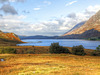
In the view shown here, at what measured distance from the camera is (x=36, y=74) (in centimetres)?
1409

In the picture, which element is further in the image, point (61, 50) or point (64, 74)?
point (61, 50)

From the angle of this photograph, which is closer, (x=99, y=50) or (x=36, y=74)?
(x=36, y=74)

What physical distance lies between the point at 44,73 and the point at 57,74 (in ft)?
6.36

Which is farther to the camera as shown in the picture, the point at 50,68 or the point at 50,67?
the point at 50,67

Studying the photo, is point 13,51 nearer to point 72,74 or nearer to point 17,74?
point 17,74

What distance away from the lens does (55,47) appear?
48.8 m

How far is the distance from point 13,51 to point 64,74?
41.7 metres

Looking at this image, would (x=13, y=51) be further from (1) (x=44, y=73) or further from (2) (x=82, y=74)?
(2) (x=82, y=74)

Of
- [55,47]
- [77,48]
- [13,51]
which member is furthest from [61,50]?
[13,51]

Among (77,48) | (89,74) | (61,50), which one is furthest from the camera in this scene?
(61,50)

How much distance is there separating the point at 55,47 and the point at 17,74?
35220 millimetres

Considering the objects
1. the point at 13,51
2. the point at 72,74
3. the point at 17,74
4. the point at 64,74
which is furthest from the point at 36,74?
the point at 13,51

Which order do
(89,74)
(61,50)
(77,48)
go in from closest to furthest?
1. (89,74)
2. (77,48)
3. (61,50)

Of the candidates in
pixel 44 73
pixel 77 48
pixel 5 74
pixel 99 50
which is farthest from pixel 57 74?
pixel 99 50
